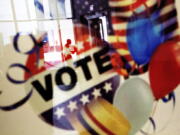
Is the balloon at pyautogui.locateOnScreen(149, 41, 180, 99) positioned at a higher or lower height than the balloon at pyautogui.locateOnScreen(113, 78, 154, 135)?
higher

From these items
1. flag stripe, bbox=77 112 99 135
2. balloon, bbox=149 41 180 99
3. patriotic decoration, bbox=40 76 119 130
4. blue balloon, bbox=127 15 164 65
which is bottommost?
flag stripe, bbox=77 112 99 135

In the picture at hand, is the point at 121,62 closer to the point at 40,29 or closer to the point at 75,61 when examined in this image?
the point at 75,61

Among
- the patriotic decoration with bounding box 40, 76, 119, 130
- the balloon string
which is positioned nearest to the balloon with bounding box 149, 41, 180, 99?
the patriotic decoration with bounding box 40, 76, 119, 130

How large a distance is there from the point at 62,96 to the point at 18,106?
0.16 metres

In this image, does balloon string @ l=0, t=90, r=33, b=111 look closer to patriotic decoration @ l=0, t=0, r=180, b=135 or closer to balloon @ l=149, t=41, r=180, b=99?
patriotic decoration @ l=0, t=0, r=180, b=135

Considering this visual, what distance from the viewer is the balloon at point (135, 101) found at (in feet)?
2.59

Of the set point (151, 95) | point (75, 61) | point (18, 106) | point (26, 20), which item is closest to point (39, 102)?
point (18, 106)

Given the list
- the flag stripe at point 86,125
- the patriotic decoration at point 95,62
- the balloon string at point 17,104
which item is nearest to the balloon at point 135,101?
the patriotic decoration at point 95,62

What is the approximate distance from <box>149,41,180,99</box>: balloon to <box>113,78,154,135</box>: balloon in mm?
41

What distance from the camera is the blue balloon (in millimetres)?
778

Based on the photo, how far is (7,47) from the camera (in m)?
0.71

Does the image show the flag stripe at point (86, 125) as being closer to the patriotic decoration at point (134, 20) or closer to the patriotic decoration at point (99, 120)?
the patriotic decoration at point (99, 120)

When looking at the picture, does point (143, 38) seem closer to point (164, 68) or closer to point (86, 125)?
point (164, 68)

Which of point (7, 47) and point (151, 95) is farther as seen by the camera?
point (151, 95)
